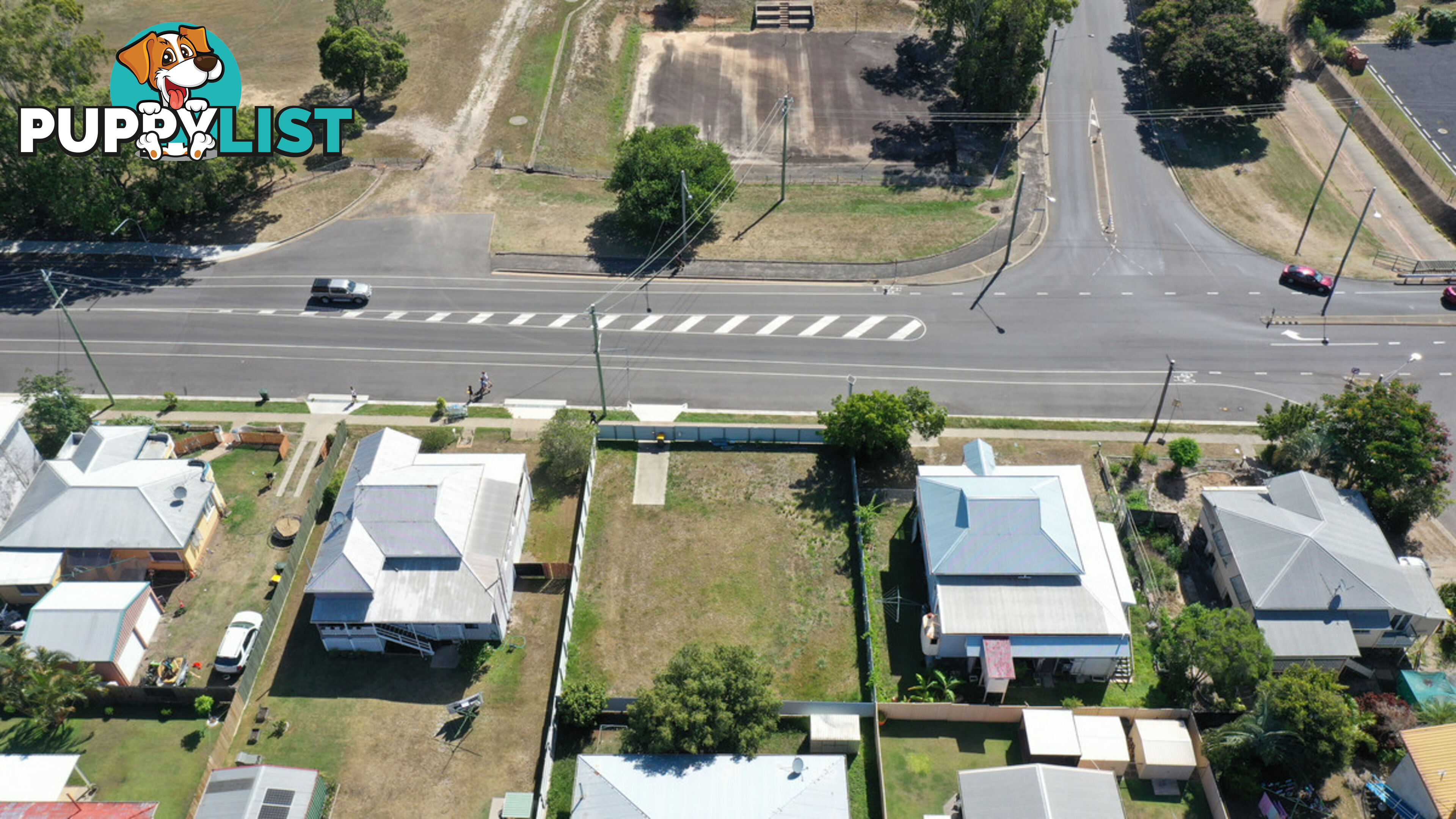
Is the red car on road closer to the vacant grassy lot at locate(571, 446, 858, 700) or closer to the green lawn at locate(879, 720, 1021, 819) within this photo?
the vacant grassy lot at locate(571, 446, 858, 700)

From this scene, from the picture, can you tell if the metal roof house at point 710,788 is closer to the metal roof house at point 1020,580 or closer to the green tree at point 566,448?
the metal roof house at point 1020,580

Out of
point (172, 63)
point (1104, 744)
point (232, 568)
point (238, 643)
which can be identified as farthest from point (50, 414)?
point (1104, 744)

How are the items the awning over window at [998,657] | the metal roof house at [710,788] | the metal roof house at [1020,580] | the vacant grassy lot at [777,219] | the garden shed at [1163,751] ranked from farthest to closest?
the vacant grassy lot at [777,219] < the metal roof house at [1020,580] < the awning over window at [998,657] < the garden shed at [1163,751] < the metal roof house at [710,788]

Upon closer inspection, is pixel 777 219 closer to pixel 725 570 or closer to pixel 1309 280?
pixel 725 570

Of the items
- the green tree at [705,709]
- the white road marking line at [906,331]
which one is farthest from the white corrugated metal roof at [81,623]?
the white road marking line at [906,331]

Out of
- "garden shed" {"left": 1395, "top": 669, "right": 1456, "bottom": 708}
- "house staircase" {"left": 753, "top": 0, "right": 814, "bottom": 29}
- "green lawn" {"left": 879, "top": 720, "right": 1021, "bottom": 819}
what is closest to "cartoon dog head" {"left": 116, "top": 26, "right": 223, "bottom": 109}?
"house staircase" {"left": 753, "top": 0, "right": 814, "bottom": 29}

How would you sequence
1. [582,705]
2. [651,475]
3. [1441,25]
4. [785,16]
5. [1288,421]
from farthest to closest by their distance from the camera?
[785,16] < [1441,25] < [651,475] < [1288,421] < [582,705]
